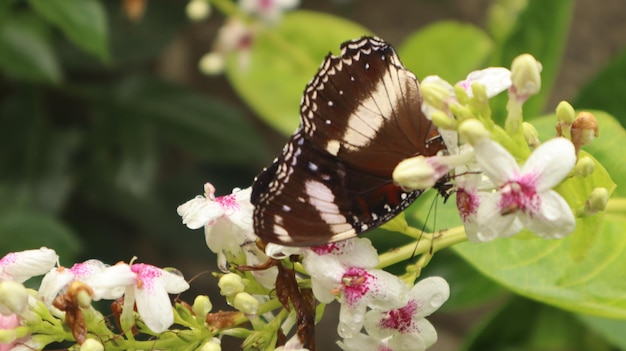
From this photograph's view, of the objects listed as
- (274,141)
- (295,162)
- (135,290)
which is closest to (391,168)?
(295,162)

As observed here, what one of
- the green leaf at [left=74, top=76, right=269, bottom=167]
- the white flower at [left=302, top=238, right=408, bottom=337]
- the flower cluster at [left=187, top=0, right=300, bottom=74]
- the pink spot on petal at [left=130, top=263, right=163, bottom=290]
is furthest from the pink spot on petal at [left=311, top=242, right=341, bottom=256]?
the green leaf at [left=74, top=76, right=269, bottom=167]

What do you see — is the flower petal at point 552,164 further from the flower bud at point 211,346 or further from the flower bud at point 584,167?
the flower bud at point 211,346

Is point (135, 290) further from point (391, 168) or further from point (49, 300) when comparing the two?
point (391, 168)

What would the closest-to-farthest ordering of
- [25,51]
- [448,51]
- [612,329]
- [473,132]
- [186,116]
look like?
[473,132] < [612,329] < [25,51] < [448,51] < [186,116]

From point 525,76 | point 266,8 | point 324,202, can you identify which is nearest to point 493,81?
point 525,76

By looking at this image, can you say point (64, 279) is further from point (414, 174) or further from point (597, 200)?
point (597, 200)

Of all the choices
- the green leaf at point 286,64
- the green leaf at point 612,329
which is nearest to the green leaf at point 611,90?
the green leaf at point 612,329

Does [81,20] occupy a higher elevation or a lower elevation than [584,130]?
higher
